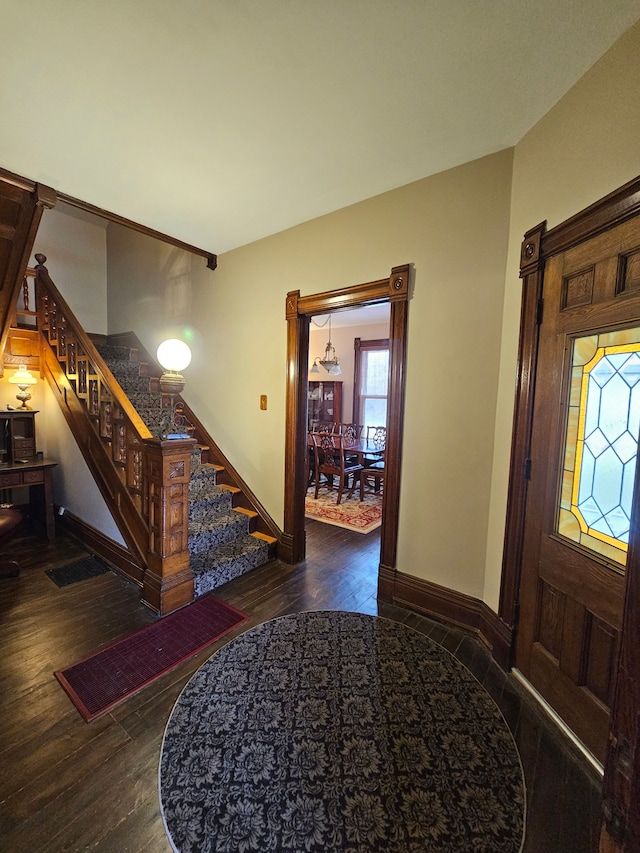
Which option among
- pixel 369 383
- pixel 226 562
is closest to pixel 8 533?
pixel 226 562

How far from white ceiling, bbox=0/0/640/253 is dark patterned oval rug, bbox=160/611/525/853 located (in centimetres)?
291

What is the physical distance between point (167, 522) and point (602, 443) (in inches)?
97.2

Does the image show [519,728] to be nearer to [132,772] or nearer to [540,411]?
[540,411]

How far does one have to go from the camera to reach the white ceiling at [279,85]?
1.33m

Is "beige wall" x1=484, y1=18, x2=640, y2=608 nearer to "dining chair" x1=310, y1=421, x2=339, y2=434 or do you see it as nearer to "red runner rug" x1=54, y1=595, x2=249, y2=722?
"red runner rug" x1=54, y1=595, x2=249, y2=722

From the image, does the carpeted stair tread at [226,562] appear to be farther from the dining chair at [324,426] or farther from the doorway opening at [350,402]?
the dining chair at [324,426]

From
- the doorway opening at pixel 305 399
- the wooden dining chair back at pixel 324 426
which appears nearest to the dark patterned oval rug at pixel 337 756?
the doorway opening at pixel 305 399

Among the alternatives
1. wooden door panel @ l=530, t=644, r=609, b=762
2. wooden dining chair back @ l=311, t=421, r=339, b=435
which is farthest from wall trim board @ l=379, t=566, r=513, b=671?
wooden dining chair back @ l=311, t=421, r=339, b=435

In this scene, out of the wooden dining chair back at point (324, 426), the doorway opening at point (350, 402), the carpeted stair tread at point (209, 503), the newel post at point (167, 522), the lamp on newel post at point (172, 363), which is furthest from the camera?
the wooden dining chair back at point (324, 426)

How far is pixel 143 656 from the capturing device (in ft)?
6.48

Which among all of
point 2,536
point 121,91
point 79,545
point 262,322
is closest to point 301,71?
point 121,91

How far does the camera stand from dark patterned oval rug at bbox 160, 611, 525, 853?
46.5 inches

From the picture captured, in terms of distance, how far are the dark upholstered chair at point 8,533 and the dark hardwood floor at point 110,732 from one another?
0.07m

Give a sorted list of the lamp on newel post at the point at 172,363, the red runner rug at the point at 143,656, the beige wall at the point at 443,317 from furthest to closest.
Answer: the lamp on newel post at the point at 172,363 → the beige wall at the point at 443,317 → the red runner rug at the point at 143,656
